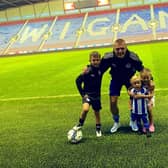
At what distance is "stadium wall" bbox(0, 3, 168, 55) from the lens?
1720 inches

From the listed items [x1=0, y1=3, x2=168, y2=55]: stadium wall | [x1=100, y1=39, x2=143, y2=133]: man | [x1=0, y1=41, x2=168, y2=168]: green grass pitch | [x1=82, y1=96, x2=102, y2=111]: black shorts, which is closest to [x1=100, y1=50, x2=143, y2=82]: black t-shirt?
[x1=100, y1=39, x2=143, y2=133]: man

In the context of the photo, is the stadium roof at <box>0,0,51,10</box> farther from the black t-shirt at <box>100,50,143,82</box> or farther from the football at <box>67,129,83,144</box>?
the football at <box>67,129,83,144</box>

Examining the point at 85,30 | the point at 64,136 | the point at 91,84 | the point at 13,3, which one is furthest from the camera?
the point at 13,3

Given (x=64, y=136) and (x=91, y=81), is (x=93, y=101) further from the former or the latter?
(x=64, y=136)

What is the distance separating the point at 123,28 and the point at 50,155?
40.6 meters

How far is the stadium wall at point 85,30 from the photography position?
143ft

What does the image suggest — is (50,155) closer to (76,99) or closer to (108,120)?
(108,120)

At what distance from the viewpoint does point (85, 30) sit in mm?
48531

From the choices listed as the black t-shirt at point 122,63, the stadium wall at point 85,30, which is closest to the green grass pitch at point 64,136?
the black t-shirt at point 122,63

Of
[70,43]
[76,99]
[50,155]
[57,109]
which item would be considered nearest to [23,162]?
[50,155]

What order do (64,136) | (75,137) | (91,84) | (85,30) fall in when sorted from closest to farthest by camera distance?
(75,137), (91,84), (64,136), (85,30)

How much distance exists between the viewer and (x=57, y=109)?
12.5 meters

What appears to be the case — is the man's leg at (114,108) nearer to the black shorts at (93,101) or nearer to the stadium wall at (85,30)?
the black shorts at (93,101)

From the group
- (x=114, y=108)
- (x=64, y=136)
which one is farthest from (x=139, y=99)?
(x=64, y=136)
